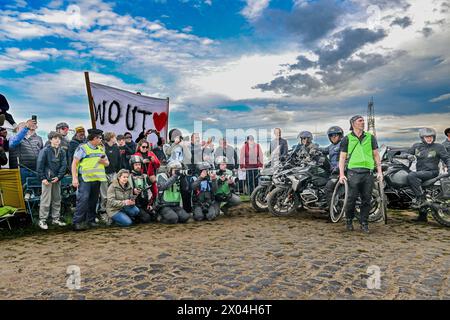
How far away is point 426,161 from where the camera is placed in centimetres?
823

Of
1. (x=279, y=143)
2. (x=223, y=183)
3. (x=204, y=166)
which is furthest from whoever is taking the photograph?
(x=279, y=143)

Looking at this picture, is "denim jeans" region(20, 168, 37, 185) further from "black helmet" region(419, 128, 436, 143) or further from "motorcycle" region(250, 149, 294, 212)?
"black helmet" region(419, 128, 436, 143)

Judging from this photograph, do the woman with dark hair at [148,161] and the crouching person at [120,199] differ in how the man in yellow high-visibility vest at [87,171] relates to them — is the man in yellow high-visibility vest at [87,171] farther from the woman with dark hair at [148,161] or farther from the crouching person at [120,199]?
the woman with dark hair at [148,161]

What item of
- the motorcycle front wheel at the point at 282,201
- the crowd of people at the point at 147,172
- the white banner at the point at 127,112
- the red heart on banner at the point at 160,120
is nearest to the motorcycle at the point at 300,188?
the motorcycle front wheel at the point at 282,201

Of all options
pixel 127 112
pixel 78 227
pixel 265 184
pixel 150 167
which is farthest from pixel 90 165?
pixel 265 184

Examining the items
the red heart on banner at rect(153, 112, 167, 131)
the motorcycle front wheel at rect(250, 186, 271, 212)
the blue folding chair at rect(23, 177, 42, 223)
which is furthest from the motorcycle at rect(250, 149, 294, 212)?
the blue folding chair at rect(23, 177, 42, 223)

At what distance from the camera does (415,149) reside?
855cm

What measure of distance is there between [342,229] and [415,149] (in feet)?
9.96

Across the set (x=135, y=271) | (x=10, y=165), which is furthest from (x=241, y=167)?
(x=135, y=271)

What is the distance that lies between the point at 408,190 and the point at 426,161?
2.82 feet

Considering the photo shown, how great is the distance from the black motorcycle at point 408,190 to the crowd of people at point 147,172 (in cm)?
22

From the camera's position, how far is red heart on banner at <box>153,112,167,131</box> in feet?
40.0

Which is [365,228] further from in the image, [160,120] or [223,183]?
[160,120]

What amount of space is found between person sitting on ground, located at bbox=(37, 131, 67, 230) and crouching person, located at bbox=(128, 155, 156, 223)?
1.57m
